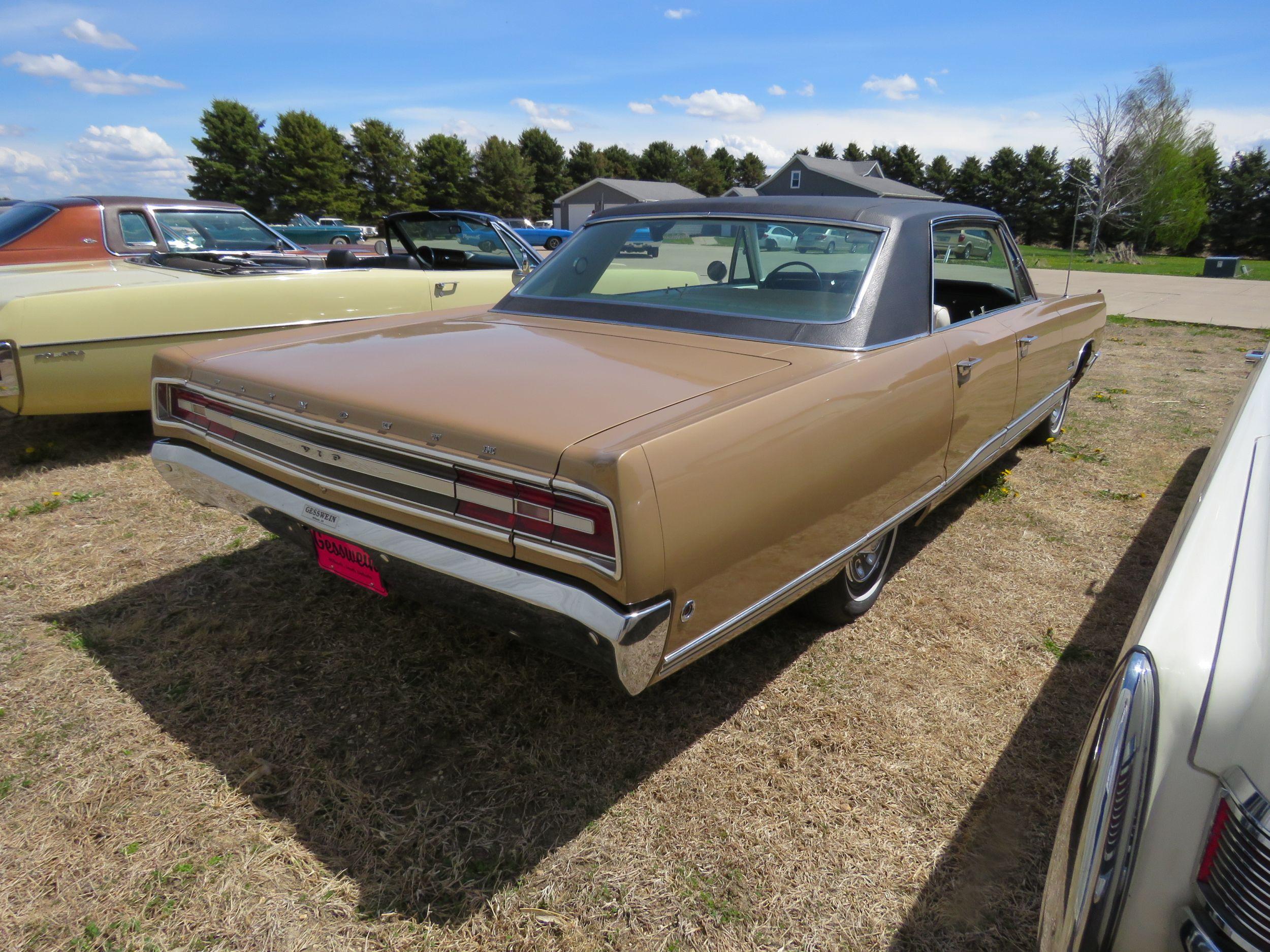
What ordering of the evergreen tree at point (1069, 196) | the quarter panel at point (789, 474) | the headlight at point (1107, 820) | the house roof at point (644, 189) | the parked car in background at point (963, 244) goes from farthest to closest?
the house roof at point (644, 189) < the evergreen tree at point (1069, 196) < the parked car in background at point (963, 244) < the quarter panel at point (789, 474) < the headlight at point (1107, 820)

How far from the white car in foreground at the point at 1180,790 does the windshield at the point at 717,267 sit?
4.91ft

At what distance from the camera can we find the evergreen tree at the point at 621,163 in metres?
73.3

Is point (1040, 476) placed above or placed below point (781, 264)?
below

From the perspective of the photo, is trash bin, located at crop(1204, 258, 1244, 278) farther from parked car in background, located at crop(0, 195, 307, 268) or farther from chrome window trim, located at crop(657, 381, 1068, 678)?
parked car in background, located at crop(0, 195, 307, 268)

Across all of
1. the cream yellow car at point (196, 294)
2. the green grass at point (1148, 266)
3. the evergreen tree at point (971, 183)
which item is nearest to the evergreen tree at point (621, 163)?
the evergreen tree at point (971, 183)

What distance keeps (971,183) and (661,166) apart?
3222 centimetres

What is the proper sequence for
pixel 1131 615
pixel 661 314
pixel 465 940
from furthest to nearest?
pixel 1131 615 < pixel 661 314 < pixel 465 940

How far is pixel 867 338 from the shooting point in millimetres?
2412

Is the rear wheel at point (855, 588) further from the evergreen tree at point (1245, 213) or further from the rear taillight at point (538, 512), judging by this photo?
the evergreen tree at point (1245, 213)

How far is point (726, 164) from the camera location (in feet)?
278

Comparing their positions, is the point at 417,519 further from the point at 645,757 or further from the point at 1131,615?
the point at 1131,615

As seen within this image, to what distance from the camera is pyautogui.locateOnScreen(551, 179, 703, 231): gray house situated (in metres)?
53.7

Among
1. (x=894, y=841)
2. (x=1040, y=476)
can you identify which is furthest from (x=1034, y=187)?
(x=894, y=841)

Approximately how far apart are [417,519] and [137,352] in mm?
3133
